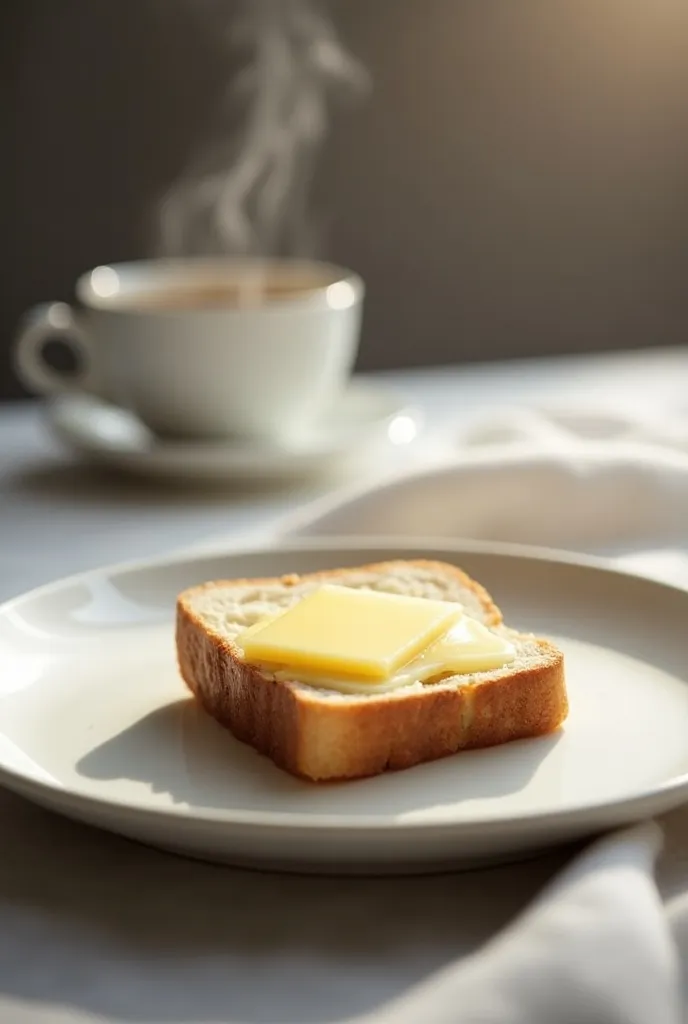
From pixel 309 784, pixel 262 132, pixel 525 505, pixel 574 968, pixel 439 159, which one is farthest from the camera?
pixel 439 159

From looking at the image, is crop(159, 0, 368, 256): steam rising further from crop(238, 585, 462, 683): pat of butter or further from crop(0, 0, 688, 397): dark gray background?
crop(238, 585, 462, 683): pat of butter

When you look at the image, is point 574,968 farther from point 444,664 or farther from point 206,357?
point 206,357

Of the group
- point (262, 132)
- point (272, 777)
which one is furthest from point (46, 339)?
point (272, 777)

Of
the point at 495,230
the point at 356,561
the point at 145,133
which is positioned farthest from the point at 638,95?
the point at 356,561

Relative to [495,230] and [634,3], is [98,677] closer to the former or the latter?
[495,230]

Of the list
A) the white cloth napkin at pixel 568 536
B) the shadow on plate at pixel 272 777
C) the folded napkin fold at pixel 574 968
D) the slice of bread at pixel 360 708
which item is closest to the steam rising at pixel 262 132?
the white cloth napkin at pixel 568 536
